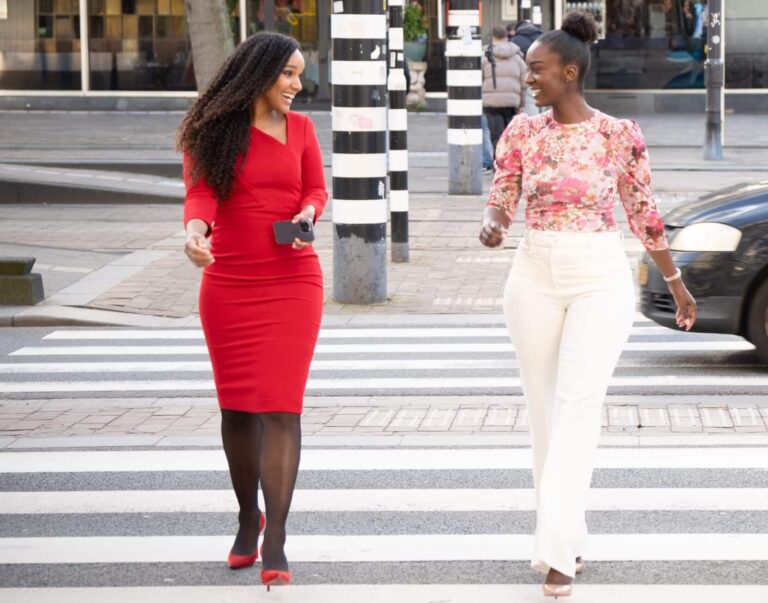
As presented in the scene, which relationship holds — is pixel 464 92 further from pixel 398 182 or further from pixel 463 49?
pixel 398 182

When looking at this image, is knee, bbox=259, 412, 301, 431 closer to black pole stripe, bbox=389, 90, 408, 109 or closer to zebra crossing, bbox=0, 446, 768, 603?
zebra crossing, bbox=0, 446, 768, 603

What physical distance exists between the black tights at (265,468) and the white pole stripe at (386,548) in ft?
1.05

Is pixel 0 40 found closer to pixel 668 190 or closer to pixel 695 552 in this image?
pixel 668 190

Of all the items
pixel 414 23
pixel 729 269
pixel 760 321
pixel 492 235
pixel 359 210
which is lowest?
pixel 760 321

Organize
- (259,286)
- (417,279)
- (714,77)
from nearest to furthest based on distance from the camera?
(259,286) < (417,279) < (714,77)

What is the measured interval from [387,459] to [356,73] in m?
4.82

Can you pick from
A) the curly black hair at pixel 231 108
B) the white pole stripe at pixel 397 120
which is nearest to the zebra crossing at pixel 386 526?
the curly black hair at pixel 231 108

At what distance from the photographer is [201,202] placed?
208 inches

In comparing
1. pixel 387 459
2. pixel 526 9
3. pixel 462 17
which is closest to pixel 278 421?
pixel 387 459

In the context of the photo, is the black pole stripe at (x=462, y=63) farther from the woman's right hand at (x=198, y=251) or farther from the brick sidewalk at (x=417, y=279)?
the woman's right hand at (x=198, y=251)

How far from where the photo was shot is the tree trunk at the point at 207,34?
20.5m

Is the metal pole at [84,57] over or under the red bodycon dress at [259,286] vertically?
over

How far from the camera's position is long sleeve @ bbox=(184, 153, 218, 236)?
5266 mm

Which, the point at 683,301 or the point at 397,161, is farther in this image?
the point at 397,161
